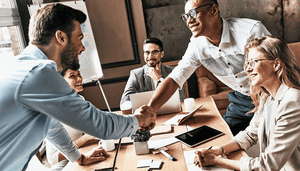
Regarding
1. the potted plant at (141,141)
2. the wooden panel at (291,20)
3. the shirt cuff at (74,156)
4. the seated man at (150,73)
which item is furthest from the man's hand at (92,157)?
the wooden panel at (291,20)

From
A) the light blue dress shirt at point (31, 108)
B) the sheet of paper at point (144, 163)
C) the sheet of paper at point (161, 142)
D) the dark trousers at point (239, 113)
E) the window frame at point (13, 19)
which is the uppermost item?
the window frame at point (13, 19)

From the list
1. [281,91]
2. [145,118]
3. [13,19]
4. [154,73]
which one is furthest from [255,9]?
[13,19]

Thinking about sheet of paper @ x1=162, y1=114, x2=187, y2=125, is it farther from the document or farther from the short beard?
the short beard

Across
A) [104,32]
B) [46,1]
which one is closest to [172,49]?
[104,32]

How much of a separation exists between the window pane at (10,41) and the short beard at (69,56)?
1.72 meters

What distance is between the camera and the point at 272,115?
1.21 metres

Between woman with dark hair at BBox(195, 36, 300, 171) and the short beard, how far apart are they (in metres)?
0.80

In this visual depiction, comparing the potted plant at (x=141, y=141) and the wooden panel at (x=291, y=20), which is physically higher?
the wooden panel at (x=291, y=20)

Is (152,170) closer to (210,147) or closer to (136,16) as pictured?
(210,147)

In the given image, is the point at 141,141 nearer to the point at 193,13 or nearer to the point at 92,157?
the point at 92,157

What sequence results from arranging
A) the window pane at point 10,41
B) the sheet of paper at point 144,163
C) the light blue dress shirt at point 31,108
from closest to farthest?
the light blue dress shirt at point 31,108
the sheet of paper at point 144,163
the window pane at point 10,41

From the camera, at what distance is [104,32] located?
3.86m

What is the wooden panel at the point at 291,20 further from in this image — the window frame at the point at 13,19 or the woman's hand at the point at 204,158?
the window frame at the point at 13,19

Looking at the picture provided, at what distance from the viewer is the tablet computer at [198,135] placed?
1379 mm
